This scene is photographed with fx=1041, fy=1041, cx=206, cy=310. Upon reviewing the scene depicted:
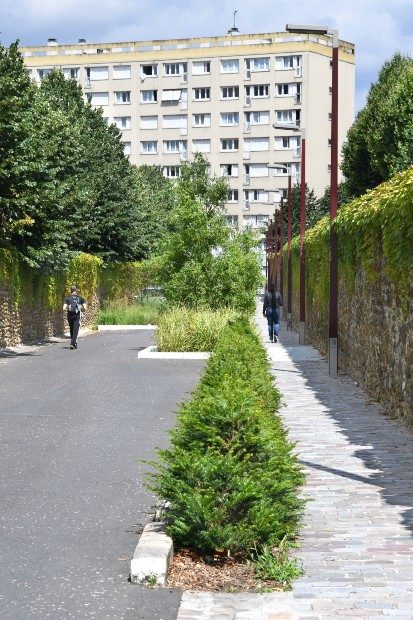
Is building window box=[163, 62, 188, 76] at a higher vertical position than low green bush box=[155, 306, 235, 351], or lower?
higher

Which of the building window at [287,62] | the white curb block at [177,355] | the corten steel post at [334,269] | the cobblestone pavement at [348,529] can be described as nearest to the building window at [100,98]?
the building window at [287,62]

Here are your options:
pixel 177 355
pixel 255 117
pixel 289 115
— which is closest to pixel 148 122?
pixel 255 117

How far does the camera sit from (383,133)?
48.6 metres

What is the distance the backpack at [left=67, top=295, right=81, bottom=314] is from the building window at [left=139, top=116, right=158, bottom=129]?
73.6 meters

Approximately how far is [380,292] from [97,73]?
301ft

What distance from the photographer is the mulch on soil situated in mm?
5980

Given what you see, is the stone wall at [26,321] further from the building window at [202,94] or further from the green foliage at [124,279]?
the building window at [202,94]

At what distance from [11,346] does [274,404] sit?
21743mm

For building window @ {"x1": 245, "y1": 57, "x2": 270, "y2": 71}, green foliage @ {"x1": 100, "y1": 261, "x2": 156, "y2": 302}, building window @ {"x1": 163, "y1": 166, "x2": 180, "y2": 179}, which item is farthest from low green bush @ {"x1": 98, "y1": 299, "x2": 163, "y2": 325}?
building window @ {"x1": 245, "y1": 57, "x2": 270, "y2": 71}

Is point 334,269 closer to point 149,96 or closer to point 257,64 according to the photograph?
point 257,64

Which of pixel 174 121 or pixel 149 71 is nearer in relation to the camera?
pixel 174 121

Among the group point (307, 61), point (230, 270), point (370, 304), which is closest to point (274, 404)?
point (370, 304)

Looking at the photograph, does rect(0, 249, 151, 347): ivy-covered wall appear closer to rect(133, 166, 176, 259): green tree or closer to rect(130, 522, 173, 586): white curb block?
rect(133, 166, 176, 259): green tree

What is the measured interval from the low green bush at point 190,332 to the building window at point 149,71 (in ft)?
252
